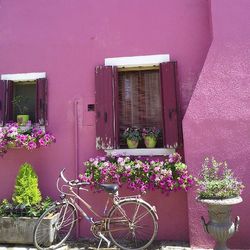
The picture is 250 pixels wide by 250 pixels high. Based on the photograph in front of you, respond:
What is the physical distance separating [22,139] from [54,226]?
155cm

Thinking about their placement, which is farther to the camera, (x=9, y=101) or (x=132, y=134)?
(x=9, y=101)

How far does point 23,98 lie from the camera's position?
604 cm

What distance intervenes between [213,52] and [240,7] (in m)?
0.83

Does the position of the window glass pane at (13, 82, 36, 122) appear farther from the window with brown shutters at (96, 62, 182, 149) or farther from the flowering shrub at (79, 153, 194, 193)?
the flowering shrub at (79, 153, 194, 193)

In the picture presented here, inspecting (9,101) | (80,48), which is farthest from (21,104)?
(80,48)

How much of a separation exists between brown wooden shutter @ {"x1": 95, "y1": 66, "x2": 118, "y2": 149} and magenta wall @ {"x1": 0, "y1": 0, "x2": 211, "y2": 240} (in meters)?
0.21

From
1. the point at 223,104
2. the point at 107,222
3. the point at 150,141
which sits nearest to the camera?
the point at 107,222

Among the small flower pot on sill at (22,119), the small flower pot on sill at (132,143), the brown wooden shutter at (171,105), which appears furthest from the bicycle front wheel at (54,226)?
the brown wooden shutter at (171,105)

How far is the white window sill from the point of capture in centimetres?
527

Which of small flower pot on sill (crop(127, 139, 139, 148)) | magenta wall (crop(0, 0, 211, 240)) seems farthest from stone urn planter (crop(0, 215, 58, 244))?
small flower pot on sill (crop(127, 139, 139, 148))

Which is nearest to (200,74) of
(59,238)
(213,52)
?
(213,52)

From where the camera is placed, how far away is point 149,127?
556 cm

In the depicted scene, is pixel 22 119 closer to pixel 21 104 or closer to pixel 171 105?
pixel 21 104

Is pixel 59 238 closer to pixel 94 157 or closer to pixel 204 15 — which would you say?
pixel 94 157
